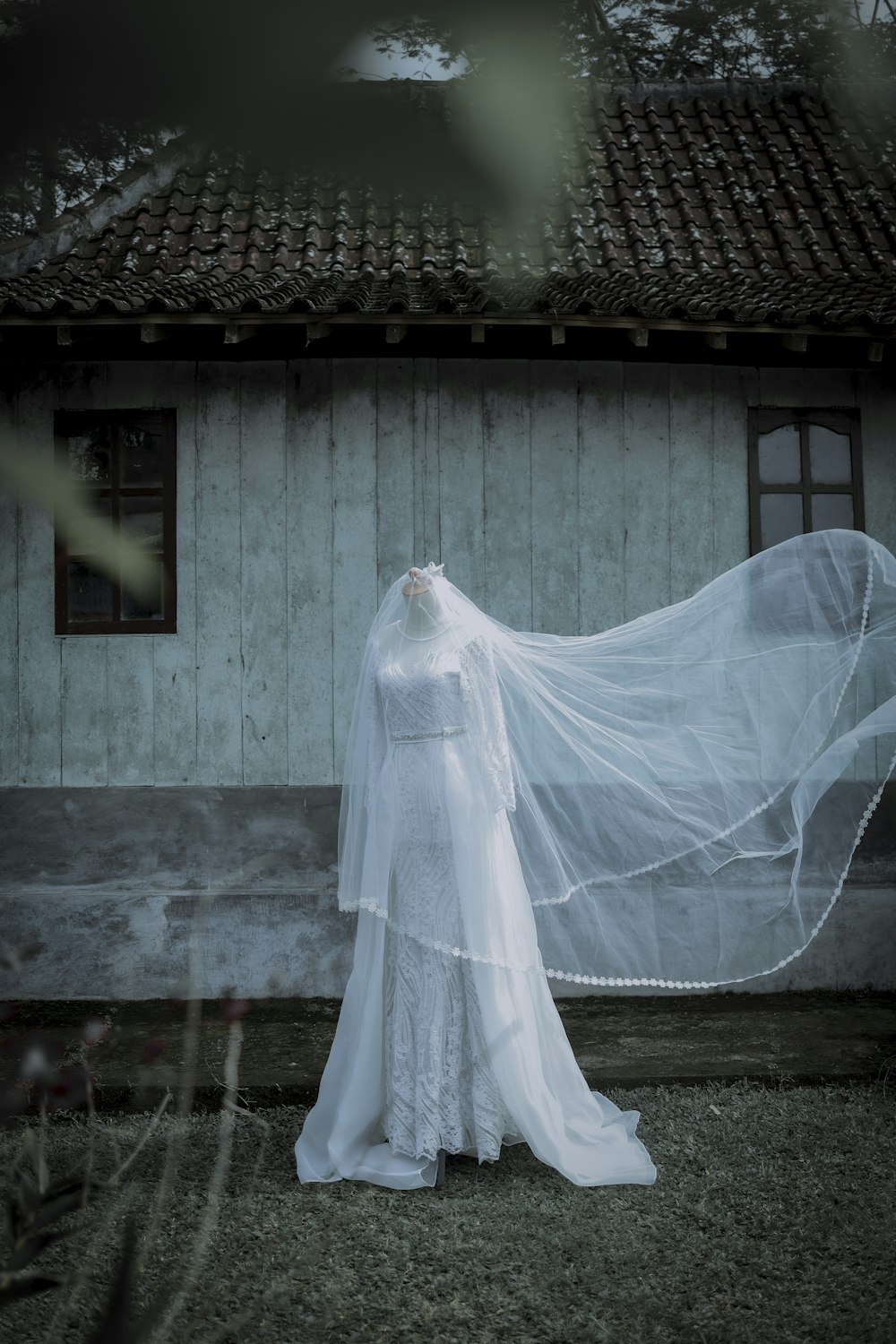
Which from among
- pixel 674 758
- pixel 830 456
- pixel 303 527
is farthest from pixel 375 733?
pixel 830 456

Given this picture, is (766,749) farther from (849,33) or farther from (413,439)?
(849,33)

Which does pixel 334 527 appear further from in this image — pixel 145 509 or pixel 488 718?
pixel 488 718

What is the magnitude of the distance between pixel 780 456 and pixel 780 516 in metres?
0.36

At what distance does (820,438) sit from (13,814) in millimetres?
5286

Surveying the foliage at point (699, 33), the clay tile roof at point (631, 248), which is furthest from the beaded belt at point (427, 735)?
the foliage at point (699, 33)

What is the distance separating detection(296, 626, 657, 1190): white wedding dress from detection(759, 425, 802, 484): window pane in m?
3.29

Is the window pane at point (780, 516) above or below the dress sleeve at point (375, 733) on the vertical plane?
above

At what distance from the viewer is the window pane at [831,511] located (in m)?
6.88

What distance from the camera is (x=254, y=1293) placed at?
3291 millimetres

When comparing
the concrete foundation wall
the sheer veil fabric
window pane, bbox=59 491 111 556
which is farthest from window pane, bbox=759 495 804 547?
window pane, bbox=59 491 111 556

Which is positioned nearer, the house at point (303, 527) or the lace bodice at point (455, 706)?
the lace bodice at point (455, 706)

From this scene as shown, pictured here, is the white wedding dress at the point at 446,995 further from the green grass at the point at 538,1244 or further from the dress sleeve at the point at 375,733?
the green grass at the point at 538,1244

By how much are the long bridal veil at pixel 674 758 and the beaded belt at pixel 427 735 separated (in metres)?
0.08

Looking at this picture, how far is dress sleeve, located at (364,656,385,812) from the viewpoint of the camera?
4398 millimetres
